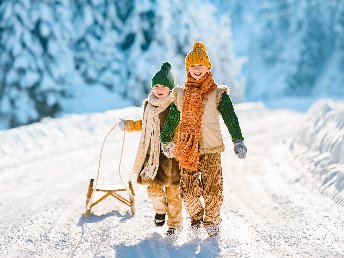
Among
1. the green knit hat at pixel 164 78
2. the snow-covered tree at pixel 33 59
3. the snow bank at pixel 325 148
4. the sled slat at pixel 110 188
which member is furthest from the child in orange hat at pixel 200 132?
the snow-covered tree at pixel 33 59

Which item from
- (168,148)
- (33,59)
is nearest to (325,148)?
(168,148)

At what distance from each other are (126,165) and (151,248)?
14.8 ft

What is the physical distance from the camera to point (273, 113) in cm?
1845

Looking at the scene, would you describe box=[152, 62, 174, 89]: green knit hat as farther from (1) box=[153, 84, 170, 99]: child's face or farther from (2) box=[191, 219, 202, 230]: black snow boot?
(2) box=[191, 219, 202, 230]: black snow boot

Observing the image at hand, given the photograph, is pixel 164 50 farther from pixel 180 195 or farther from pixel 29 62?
pixel 180 195

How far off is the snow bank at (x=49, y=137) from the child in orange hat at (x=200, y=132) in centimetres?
486

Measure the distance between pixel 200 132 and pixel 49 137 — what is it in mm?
7334

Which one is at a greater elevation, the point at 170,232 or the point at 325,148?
the point at 170,232

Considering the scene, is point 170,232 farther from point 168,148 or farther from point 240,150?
point 240,150

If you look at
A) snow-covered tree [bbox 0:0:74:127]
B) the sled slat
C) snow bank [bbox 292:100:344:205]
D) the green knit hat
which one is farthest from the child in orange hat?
snow-covered tree [bbox 0:0:74:127]

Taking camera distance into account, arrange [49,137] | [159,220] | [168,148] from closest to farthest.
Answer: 1. [168,148]
2. [159,220]
3. [49,137]

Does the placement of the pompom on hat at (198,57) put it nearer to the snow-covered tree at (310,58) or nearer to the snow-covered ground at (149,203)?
the snow-covered ground at (149,203)

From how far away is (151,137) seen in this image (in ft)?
17.8

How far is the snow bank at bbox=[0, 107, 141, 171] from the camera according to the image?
1029 centimetres
